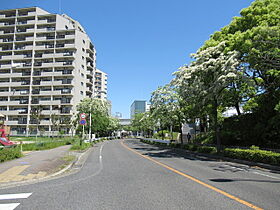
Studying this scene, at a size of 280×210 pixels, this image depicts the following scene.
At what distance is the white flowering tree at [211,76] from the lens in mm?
14876

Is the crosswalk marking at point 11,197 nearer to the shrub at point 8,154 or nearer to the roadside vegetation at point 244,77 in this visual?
the shrub at point 8,154

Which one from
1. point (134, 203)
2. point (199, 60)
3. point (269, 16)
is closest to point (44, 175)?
point (134, 203)

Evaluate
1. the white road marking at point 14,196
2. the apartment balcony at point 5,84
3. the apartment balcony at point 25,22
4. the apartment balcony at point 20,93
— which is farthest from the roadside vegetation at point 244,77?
the apartment balcony at point 25,22

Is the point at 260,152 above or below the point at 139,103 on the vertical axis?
below

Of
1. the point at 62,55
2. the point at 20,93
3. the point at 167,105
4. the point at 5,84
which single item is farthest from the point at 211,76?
the point at 5,84

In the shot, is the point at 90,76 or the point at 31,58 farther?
the point at 90,76

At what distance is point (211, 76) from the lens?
55.5 ft

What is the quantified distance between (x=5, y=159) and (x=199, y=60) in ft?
49.3

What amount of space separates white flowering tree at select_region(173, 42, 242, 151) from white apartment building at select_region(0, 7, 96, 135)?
1719 inches

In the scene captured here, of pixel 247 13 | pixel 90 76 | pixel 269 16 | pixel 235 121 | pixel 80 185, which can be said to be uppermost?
pixel 90 76

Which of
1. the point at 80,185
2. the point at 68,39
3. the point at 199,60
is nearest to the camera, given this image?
the point at 80,185

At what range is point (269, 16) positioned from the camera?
15.0 m

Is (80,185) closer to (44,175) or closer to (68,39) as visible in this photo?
(44,175)

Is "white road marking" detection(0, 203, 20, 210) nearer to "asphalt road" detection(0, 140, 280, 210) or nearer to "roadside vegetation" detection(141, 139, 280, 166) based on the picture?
"asphalt road" detection(0, 140, 280, 210)
